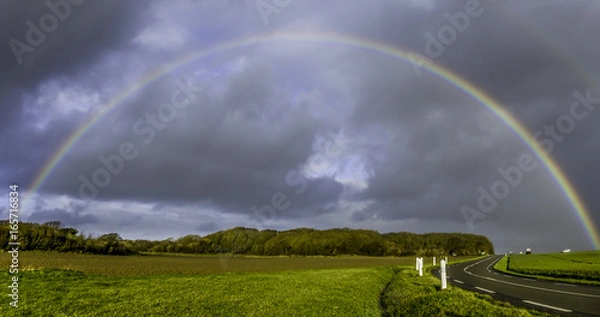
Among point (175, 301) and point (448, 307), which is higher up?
point (448, 307)

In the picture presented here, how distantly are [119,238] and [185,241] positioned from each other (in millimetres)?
85845

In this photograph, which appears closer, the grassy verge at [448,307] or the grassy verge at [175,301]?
the grassy verge at [448,307]

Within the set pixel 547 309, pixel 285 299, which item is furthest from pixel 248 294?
pixel 547 309

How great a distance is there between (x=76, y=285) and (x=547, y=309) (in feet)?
77.8

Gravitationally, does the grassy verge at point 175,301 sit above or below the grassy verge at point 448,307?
below

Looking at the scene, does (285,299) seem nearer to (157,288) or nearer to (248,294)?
(248,294)

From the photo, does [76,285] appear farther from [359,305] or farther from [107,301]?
[359,305]

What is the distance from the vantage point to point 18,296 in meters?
18.3

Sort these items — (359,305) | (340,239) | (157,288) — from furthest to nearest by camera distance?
1. (340,239)
2. (157,288)
3. (359,305)

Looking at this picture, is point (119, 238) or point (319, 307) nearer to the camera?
point (319, 307)

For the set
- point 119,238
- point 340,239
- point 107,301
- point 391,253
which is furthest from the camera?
point 340,239

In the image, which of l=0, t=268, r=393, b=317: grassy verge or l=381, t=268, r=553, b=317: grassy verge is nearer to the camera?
l=381, t=268, r=553, b=317: grassy verge

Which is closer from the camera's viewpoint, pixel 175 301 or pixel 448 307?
pixel 448 307

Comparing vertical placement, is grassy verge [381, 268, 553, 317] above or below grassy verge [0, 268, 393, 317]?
above
